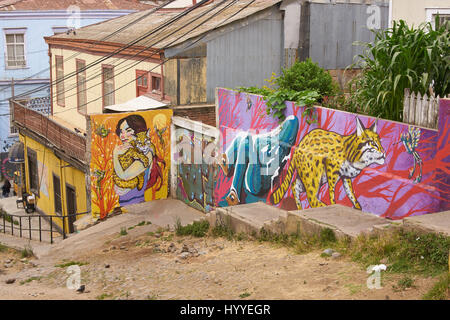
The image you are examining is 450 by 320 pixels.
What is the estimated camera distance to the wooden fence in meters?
9.41

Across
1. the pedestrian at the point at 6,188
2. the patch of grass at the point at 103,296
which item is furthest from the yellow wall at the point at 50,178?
the patch of grass at the point at 103,296

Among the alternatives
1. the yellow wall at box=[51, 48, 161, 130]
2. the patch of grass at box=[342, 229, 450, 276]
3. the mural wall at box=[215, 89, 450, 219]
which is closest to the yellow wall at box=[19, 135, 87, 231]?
the yellow wall at box=[51, 48, 161, 130]

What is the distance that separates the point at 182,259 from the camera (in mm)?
10492

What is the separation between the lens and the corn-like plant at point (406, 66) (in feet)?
31.2

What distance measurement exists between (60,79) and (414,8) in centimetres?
1519

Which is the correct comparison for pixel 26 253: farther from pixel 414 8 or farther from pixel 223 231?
pixel 414 8

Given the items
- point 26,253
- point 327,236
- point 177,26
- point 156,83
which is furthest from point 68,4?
point 327,236

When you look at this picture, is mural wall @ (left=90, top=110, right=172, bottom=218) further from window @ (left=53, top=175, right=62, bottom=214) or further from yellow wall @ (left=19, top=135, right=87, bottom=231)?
window @ (left=53, top=175, right=62, bottom=214)

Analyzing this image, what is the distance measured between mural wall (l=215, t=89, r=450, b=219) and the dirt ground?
6.30 ft

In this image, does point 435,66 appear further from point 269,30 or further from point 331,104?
point 269,30

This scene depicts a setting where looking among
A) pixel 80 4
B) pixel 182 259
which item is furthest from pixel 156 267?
pixel 80 4

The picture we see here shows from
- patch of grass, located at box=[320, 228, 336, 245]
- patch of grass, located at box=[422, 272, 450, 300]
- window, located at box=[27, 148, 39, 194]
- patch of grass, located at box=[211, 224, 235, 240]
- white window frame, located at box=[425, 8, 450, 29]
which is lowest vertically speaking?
window, located at box=[27, 148, 39, 194]

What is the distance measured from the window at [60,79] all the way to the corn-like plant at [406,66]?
16080mm

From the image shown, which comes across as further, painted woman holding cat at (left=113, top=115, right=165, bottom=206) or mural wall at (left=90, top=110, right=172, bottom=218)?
painted woman holding cat at (left=113, top=115, right=165, bottom=206)
